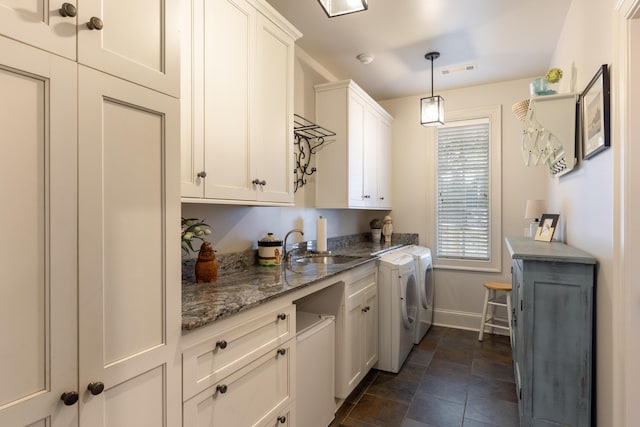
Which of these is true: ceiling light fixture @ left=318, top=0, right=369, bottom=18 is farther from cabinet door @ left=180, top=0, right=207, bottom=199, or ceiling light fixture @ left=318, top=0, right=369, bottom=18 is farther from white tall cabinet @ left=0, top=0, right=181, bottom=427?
white tall cabinet @ left=0, top=0, right=181, bottom=427

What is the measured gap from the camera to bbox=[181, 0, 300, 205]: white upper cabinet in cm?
151

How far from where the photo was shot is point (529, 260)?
1733mm

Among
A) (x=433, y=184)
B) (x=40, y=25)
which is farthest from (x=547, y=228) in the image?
(x=40, y=25)

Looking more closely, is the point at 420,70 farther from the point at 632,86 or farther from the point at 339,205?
the point at 632,86

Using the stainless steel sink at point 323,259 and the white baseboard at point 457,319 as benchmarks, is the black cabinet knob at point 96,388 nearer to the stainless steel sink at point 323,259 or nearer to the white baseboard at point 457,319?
the stainless steel sink at point 323,259

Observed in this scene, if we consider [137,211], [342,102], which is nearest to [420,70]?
[342,102]

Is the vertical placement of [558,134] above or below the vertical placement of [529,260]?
above

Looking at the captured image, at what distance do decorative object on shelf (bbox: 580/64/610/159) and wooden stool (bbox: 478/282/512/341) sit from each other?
1.87 m

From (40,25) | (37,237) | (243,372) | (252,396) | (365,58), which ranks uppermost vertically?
(365,58)

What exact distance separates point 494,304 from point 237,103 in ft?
10.5

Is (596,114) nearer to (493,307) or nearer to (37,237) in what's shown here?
(37,237)

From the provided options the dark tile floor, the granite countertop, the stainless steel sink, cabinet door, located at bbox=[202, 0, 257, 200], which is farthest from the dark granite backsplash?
the dark tile floor

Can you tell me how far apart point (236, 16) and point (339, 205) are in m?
1.71

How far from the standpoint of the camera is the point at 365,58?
10.1 feet
